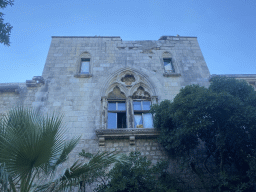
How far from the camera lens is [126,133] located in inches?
369

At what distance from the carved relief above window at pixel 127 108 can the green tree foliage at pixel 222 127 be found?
67.7 inches

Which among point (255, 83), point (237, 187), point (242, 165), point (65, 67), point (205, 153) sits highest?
point (65, 67)

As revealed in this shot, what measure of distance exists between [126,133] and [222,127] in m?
3.64

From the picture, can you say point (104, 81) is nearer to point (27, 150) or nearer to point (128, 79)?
point (128, 79)

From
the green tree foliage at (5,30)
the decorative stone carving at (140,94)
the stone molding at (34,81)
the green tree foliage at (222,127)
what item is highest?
the green tree foliage at (5,30)

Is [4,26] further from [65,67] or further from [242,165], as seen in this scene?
[242,165]

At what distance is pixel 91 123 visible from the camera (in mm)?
10062

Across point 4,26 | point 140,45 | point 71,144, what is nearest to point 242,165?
point 71,144

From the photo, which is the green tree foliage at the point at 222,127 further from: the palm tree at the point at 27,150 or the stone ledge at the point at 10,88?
the stone ledge at the point at 10,88

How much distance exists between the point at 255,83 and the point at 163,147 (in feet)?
20.8

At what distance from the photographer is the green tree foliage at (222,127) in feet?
23.2

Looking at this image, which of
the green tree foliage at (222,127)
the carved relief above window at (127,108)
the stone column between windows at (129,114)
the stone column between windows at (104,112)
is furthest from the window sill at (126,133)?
the green tree foliage at (222,127)

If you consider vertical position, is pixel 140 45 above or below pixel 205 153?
above

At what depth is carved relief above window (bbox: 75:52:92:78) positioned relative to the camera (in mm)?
11766
